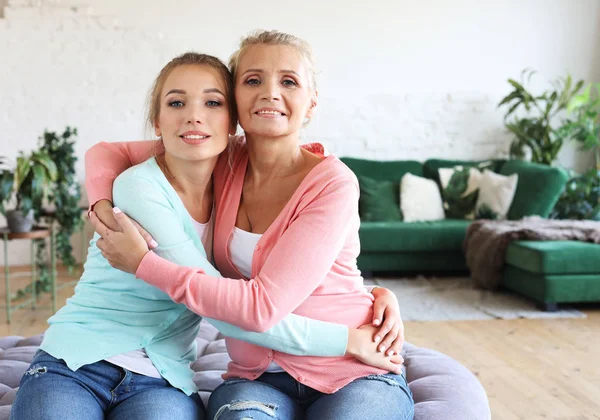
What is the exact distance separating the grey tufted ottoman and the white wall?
4017mm

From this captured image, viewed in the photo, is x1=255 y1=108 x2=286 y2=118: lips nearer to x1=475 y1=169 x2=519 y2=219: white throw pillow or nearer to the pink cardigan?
the pink cardigan

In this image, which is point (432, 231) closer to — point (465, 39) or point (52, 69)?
point (465, 39)

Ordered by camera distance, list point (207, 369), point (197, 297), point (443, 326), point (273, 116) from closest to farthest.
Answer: point (197, 297) → point (273, 116) → point (207, 369) → point (443, 326)

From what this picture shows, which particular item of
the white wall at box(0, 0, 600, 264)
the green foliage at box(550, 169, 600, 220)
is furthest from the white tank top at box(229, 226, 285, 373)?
the green foliage at box(550, 169, 600, 220)

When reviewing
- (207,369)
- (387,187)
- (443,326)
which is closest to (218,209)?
(207,369)

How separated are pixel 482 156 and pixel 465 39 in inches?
48.5

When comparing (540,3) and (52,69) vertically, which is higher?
(540,3)

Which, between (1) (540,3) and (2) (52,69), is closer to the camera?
(2) (52,69)

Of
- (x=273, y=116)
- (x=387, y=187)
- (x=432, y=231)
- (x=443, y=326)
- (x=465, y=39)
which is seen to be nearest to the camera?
(x=273, y=116)

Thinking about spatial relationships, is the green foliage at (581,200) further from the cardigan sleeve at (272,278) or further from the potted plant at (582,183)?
the cardigan sleeve at (272,278)

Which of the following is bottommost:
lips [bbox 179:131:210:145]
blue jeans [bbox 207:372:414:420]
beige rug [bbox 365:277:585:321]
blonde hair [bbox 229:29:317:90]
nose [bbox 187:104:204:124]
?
beige rug [bbox 365:277:585:321]

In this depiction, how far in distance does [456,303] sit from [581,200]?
2076mm

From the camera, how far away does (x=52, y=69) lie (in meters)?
5.94

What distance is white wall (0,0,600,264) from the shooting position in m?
5.93
